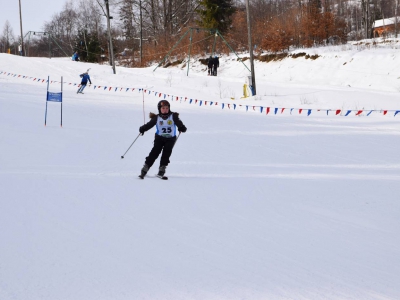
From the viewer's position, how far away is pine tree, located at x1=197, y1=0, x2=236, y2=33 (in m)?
42.8

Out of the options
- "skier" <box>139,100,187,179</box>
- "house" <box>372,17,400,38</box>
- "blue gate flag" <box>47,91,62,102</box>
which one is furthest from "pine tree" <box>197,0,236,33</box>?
"skier" <box>139,100,187,179</box>

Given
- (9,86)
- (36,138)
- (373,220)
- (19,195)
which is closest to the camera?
(373,220)

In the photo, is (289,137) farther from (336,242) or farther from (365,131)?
(336,242)

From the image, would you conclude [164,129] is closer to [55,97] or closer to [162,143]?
[162,143]

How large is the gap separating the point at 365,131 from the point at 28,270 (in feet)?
40.9

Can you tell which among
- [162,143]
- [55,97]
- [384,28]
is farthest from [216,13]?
[162,143]

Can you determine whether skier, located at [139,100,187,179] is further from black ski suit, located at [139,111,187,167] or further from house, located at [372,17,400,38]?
house, located at [372,17,400,38]

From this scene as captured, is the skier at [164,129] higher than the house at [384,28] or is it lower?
lower

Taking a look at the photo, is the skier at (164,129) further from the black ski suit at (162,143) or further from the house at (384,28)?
the house at (384,28)

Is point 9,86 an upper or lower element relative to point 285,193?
upper

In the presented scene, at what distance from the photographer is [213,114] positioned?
18422 mm

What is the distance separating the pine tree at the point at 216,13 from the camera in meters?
42.8

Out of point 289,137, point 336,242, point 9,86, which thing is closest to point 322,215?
point 336,242

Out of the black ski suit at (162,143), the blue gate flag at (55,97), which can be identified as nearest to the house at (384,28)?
the blue gate flag at (55,97)
